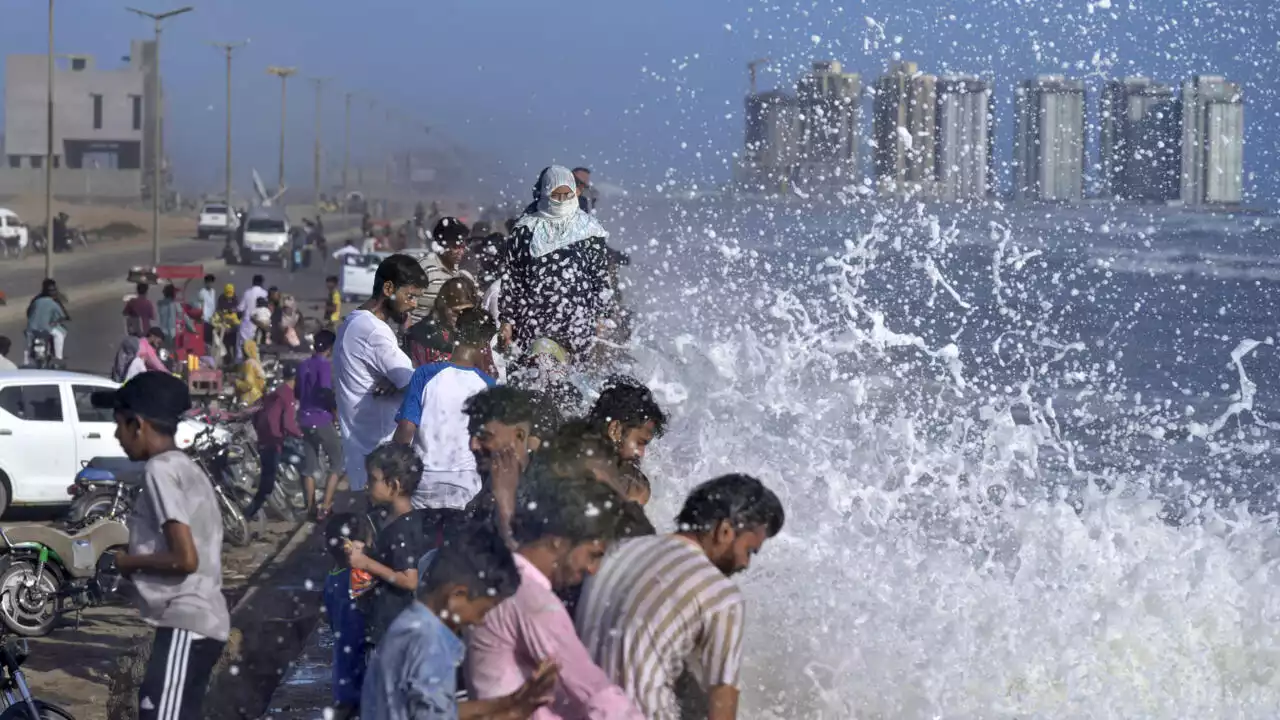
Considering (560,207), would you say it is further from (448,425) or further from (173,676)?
(173,676)

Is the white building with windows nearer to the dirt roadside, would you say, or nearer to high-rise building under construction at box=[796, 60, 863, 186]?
high-rise building under construction at box=[796, 60, 863, 186]

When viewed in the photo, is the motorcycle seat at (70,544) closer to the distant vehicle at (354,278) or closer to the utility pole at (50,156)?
the utility pole at (50,156)

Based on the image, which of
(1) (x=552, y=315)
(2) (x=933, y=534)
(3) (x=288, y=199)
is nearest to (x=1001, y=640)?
(1) (x=552, y=315)

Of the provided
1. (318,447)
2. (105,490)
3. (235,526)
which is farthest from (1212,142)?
(105,490)

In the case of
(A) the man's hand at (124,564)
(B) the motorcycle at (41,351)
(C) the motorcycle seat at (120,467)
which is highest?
(A) the man's hand at (124,564)

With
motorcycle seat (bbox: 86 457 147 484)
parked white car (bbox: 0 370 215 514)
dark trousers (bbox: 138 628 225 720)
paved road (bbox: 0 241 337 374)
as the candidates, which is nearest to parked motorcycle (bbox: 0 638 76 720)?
dark trousers (bbox: 138 628 225 720)

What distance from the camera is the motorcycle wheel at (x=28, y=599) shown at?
33.5 feet

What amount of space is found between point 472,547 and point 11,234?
64.4 metres

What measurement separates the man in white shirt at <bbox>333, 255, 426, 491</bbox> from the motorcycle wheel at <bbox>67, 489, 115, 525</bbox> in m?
5.54

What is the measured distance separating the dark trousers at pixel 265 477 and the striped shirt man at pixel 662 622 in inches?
437

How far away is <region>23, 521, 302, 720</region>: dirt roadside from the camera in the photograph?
29.1 feet

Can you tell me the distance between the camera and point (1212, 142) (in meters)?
73.2

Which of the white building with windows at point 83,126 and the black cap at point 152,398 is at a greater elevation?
the white building with windows at point 83,126

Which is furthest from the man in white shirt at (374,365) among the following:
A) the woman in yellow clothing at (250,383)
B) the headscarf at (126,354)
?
the headscarf at (126,354)
